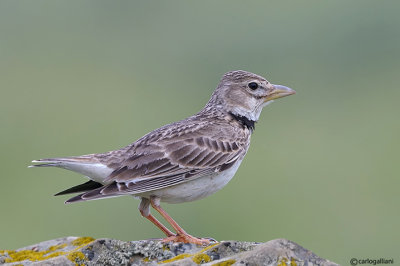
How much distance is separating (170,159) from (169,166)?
0.14 meters

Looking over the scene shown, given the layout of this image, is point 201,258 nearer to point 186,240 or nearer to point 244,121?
point 186,240

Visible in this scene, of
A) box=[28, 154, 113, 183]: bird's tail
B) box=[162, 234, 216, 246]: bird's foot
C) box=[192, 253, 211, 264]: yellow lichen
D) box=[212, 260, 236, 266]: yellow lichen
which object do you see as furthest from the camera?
box=[28, 154, 113, 183]: bird's tail

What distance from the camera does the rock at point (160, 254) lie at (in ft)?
33.2

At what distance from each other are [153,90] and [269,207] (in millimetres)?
12557

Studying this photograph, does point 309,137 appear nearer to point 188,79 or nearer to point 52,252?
point 188,79

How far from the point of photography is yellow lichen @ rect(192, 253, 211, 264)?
→ 1066 centimetres

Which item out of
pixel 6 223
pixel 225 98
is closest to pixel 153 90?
pixel 6 223

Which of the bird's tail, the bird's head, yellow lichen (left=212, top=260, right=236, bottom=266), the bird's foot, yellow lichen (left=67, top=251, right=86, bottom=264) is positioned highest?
the bird's head

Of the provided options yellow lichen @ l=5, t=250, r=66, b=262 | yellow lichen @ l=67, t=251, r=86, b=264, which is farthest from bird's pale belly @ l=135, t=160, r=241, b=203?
yellow lichen @ l=67, t=251, r=86, b=264

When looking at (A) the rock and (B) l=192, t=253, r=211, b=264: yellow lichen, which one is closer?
(A) the rock

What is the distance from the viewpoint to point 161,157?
1316 cm

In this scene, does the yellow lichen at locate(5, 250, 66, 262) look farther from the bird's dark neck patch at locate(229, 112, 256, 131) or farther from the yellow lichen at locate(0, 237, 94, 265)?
the bird's dark neck patch at locate(229, 112, 256, 131)

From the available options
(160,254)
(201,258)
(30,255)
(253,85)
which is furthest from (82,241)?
(253,85)

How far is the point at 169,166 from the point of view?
13.1 meters
